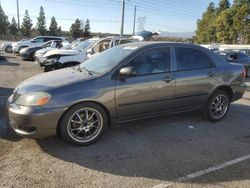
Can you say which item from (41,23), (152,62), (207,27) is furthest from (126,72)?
(41,23)

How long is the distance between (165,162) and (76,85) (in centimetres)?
170

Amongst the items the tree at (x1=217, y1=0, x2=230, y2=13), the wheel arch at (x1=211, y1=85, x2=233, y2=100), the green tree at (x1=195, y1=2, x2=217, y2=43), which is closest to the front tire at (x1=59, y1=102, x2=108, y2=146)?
the wheel arch at (x1=211, y1=85, x2=233, y2=100)

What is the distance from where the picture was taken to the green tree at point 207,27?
2276 inches

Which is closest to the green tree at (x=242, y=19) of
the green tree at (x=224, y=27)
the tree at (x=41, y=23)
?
the green tree at (x=224, y=27)

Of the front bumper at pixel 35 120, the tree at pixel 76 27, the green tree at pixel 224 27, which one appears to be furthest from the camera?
the tree at pixel 76 27

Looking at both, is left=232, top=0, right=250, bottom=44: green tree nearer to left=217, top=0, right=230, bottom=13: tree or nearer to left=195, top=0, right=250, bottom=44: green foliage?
left=195, top=0, right=250, bottom=44: green foliage

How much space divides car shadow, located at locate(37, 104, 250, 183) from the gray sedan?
295 millimetres

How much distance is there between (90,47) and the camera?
11320mm

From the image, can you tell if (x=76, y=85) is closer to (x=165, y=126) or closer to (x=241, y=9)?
(x=165, y=126)

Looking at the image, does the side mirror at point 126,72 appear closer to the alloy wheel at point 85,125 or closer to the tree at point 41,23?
the alloy wheel at point 85,125

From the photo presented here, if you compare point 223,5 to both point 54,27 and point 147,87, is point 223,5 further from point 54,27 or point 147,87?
point 147,87

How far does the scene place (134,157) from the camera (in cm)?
416

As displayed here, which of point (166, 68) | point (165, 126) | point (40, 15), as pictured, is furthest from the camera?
point (40, 15)

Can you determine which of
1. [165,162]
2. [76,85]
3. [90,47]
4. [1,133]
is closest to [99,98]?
[76,85]
